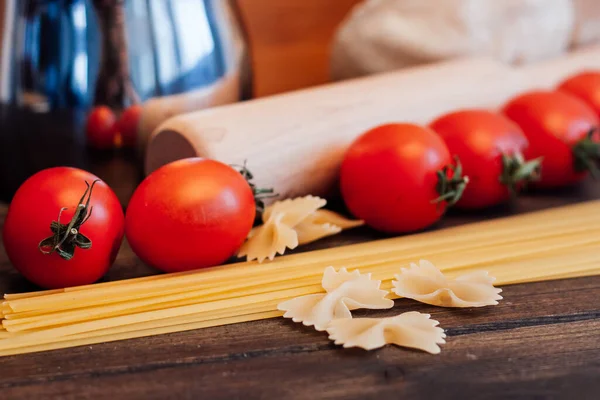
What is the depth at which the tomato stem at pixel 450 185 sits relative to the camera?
76 cm

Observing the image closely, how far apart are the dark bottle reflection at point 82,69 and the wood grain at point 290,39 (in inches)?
23.0

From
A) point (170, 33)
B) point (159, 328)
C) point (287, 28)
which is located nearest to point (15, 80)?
point (170, 33)

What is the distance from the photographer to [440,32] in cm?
125

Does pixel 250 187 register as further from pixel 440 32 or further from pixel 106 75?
pixel 440 32

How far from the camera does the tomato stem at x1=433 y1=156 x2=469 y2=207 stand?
76 centimetres

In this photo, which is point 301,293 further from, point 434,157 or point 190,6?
point 190,6

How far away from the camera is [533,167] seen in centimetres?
84

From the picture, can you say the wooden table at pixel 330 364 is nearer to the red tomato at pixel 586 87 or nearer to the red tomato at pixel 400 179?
the red tomato at pixel 400 179

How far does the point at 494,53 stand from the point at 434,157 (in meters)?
0.59

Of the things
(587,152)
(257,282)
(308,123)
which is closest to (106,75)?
(308,123)

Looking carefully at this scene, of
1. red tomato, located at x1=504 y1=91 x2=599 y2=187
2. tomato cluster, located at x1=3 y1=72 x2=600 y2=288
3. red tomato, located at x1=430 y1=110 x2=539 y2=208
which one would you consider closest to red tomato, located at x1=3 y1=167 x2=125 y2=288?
tomato cluster, located at x1=3 y1=72 x2=600 y2=288

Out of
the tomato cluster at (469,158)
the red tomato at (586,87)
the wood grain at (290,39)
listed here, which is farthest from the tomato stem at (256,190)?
the wood grain at (290,39)

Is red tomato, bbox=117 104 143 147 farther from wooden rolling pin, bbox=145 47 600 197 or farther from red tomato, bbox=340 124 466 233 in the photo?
red tomato, bbox=340 124 466 233

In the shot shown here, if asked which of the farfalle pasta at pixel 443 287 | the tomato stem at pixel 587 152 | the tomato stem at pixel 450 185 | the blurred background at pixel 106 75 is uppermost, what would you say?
the blurred background at pixel 106 75
